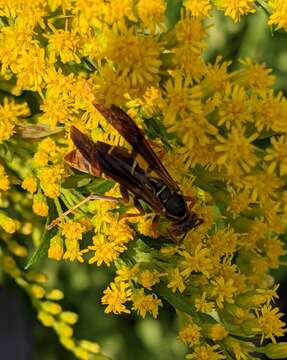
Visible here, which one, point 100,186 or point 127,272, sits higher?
point 100,186

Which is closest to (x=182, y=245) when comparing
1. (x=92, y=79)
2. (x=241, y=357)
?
(x=241, y=357)

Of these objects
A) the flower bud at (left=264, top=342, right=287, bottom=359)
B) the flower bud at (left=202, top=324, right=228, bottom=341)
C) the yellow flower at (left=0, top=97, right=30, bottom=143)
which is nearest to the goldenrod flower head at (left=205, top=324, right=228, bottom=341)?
the flower bud at (left=202, top=324, right=228, bottom=341)

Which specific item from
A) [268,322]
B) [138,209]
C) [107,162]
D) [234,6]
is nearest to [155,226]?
[138,209]

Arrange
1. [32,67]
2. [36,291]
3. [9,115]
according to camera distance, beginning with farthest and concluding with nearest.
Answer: [36,291]
[9,115]
[32,67]

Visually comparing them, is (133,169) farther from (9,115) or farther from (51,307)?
(51,307)

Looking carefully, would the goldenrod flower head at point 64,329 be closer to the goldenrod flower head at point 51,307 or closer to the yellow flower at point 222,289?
the goldenrod flower head at point 51,307

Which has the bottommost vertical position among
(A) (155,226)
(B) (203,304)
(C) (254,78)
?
(B) (203,304)

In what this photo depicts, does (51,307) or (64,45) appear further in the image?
(51,307)

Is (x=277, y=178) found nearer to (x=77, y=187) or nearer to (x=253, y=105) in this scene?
(x=253, y=105)
